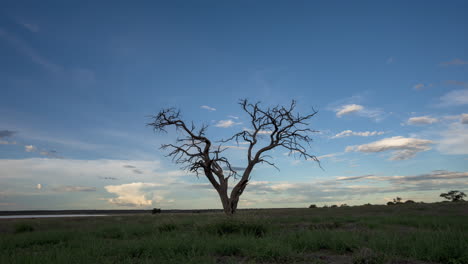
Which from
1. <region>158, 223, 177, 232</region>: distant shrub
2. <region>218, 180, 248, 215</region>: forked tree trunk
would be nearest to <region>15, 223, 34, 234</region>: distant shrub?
<region>158, 223, 177, 232</region>: distant shrub

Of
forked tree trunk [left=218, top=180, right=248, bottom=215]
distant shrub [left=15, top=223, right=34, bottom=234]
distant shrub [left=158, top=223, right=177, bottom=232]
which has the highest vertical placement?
forked tree trunk [left=218, top=180, right=248, bottom=215]

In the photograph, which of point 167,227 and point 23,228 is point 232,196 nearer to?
point 167,227

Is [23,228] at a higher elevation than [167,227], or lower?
lower

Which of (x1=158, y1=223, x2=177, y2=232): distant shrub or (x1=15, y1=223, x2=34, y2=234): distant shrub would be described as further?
(x1=15, y1=223, x2=34, y2=234): distant shrub

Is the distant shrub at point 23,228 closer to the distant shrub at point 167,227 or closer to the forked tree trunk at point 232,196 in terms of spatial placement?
the distant shrub at point 167,227

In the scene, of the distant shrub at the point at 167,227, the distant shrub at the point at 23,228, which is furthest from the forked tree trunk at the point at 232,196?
the distant shrub at the point at 23,228

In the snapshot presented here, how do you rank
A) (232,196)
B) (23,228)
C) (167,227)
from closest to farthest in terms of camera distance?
(167,227) < (23,228) < (232,196)

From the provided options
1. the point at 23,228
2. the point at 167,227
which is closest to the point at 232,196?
the point at 167,227

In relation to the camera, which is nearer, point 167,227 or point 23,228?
point 167,227

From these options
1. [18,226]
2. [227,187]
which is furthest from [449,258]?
[18,226]

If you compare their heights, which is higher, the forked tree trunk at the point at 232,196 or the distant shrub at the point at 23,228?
the forked tree trunk at the point at 232,196

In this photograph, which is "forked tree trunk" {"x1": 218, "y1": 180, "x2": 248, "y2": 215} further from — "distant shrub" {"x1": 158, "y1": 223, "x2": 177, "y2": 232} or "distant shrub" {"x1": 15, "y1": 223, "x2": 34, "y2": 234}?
"distant shrub" {"x1": 15, "y1": 223, "x2": 34, "y2": 234}

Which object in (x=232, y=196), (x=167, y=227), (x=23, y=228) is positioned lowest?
(x=23, y=228)

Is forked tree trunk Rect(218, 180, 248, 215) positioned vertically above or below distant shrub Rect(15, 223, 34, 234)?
above
